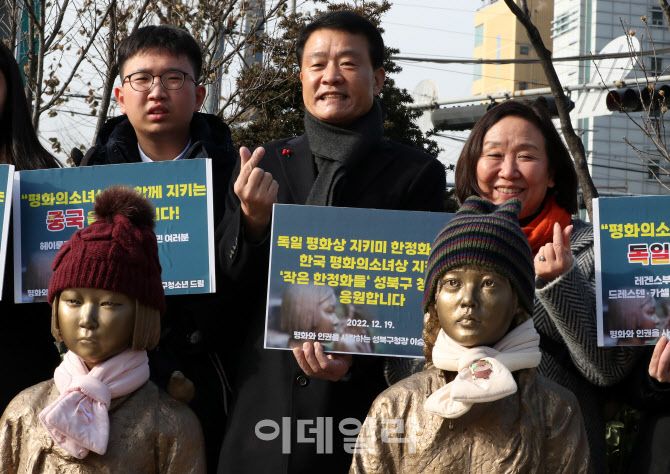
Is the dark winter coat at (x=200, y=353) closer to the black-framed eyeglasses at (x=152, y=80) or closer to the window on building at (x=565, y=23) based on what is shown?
the black-framed eyeglasses at (x=152, y=80)

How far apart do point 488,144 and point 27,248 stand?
6.97ft

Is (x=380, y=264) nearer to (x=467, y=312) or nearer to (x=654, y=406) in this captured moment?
(x=467, y=312)

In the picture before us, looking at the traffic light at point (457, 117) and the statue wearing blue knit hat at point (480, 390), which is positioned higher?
the traffic light at point (457, 117)

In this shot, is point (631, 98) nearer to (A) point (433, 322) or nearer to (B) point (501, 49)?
(A) point (433, 322)

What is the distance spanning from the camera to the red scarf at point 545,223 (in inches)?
159

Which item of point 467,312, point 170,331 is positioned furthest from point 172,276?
point 467,312

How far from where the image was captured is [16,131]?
4.36m

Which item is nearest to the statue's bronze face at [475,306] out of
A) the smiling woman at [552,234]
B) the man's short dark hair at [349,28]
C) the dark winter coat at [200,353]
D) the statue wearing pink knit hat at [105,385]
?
the smiling woman at [552,234]

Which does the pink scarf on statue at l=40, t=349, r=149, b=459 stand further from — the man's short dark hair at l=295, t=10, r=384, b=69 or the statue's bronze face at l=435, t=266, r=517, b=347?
the man's short dark hair at l=295, t=10, r=384, b=69

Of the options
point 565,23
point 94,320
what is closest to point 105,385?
point 94,320

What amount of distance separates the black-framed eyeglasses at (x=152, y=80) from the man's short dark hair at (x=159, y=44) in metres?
0.14

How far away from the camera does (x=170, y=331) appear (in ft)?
13.5

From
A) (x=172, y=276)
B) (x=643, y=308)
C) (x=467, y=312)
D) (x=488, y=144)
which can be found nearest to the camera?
(x=467, y=312)

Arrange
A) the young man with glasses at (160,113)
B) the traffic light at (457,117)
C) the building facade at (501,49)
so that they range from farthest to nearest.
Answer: the building facade at (501,49)
the traffic light at (457,117)
the young man with glasses at (160,113)
